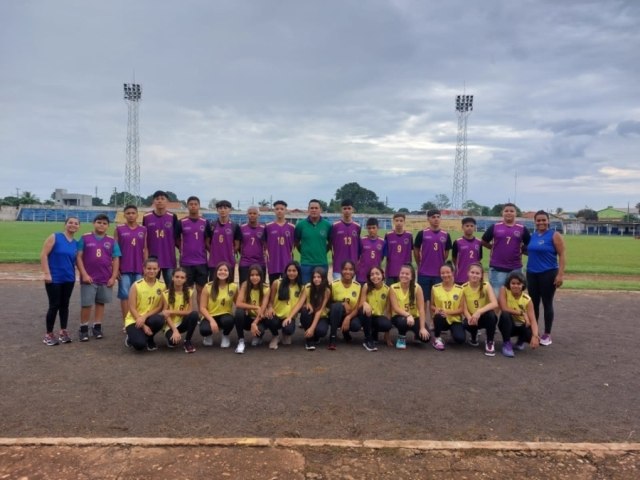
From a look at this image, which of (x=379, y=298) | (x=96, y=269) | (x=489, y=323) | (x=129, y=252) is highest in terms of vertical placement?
(x=129, y=252)

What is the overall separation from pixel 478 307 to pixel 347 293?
1.82 meters

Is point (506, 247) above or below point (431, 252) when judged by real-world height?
above

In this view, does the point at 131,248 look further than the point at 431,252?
No

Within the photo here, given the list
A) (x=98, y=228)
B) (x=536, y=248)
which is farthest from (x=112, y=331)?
(x=536, y=248)

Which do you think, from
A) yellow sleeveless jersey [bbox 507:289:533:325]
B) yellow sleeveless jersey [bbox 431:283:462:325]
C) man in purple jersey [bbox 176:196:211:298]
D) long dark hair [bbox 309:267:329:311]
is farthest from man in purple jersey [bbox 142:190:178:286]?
yellow sleeveless jersey [bbox 507:289:533:325]

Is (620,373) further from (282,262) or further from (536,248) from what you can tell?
(282,262)

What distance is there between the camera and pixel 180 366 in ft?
17.6

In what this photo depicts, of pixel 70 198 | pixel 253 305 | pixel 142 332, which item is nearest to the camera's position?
pixel 142 332

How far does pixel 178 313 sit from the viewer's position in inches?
244

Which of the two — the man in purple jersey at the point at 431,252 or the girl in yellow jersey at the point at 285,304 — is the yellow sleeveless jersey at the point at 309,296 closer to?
the girl in yellow jersey at the point at 285,304

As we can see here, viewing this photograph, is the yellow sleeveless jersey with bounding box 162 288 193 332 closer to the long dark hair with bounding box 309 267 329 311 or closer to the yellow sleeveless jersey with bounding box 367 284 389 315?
the long dark hair with bounding box 309 267 329 311

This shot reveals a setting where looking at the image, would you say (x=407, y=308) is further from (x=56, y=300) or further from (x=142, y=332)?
(x=56, y=300)

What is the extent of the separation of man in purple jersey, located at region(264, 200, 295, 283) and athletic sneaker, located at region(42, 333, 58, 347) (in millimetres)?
3120

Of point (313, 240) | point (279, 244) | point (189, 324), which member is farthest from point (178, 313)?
point (313, 240)
